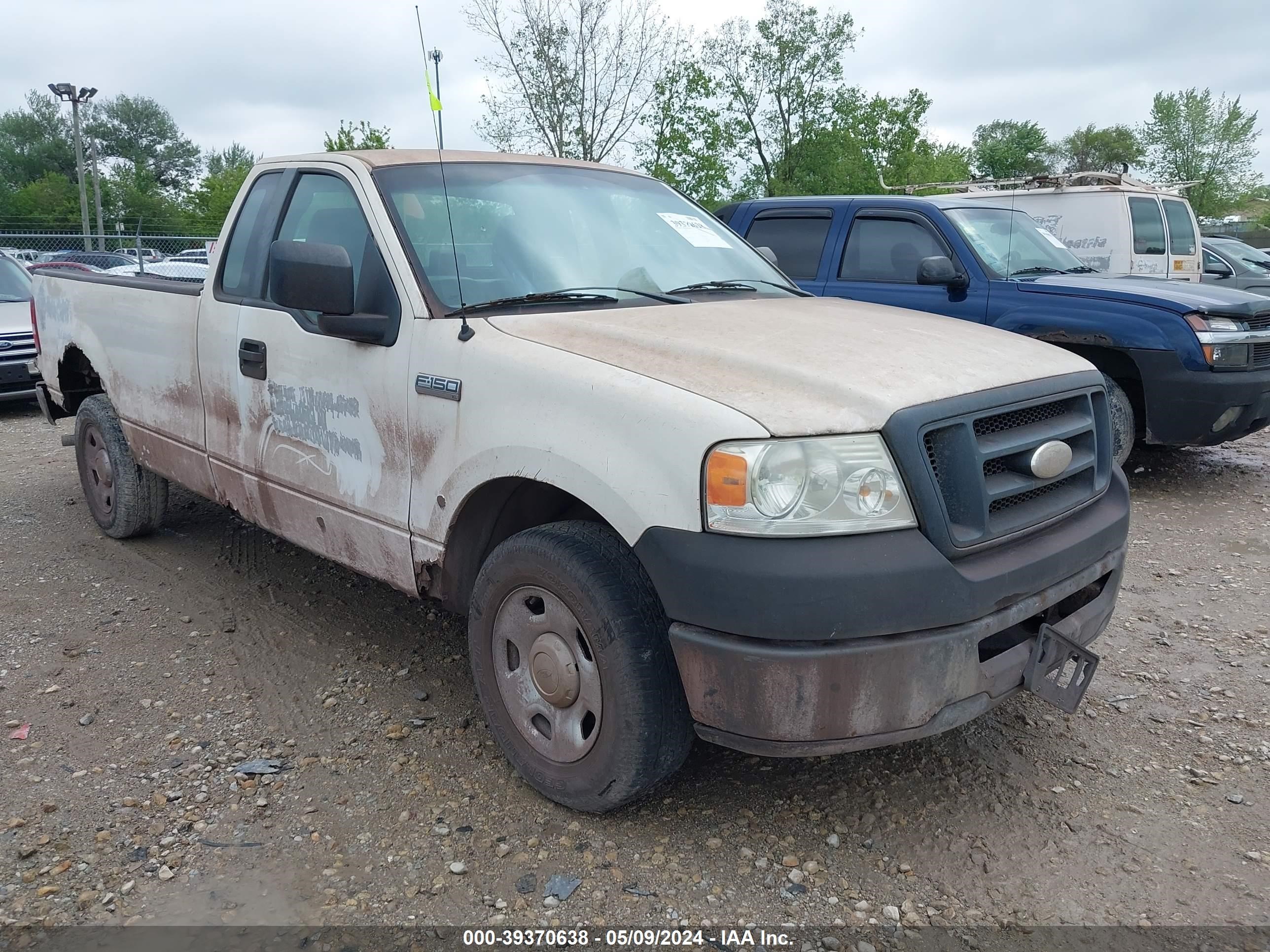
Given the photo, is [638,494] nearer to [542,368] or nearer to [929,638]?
[542,368]

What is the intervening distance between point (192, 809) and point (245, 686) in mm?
827

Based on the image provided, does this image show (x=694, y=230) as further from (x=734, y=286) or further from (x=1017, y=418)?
(x=1017, y=418)

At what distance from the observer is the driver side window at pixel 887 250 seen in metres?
7.21

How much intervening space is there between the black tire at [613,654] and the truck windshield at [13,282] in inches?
381

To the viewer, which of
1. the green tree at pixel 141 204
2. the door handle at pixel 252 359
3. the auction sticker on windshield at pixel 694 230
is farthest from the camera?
the green tree at pixel 141 204

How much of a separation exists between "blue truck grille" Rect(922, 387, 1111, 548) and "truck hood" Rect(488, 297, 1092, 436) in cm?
10

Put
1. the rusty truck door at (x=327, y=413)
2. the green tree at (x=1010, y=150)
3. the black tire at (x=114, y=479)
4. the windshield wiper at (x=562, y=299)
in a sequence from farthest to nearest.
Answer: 1. the green tree at (x=1010, y=150)
2. the black tire at (x=114, y=479)
3. the rusty truck door at (x=327, y=413)
4. the windshield wiper at (x=562, y=299)

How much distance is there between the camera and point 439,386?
9.91 ft

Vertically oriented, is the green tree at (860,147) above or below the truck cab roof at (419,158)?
above

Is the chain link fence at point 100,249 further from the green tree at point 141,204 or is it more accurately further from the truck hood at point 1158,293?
the truck hood at point 1158,293

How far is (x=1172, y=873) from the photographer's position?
8.56 feet

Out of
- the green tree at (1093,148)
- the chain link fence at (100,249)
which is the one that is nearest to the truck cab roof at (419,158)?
the chain link fence at (100,249)

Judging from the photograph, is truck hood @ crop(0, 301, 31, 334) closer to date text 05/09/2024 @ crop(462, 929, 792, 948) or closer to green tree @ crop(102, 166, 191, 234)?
date text 05/09/2024 @ crop(462, 929, 792, 948)

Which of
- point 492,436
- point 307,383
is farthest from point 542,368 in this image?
point 307,383
